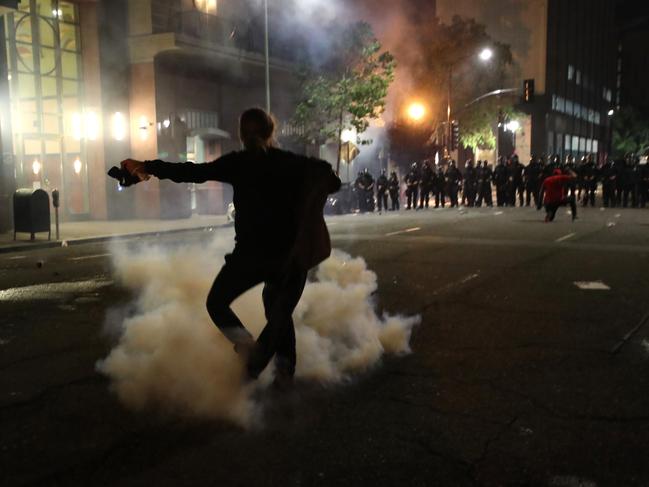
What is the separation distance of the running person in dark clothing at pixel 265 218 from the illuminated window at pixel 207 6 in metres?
19.9

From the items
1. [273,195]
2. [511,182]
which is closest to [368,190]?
[511,182]

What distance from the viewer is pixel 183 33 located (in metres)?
20.2

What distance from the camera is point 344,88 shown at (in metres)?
25.1

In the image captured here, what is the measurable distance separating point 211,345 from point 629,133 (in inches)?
3305

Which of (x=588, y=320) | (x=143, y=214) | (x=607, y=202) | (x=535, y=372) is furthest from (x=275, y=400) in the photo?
(x=607, y=202)

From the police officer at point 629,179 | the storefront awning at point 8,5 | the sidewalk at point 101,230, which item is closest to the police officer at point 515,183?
the police officer at point 629,179

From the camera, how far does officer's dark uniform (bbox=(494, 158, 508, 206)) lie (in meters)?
25.9

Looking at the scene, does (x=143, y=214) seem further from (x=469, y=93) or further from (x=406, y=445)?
(x=469, y=93)

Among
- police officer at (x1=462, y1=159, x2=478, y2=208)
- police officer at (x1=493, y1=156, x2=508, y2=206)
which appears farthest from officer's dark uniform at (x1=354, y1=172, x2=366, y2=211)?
police officer at (x1=493, y1=156, x2=508, y2=206)

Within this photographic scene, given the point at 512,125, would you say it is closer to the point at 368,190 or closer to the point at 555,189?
the point at 368,190

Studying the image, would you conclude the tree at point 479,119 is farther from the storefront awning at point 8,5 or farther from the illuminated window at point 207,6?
the storefront awning at point 8,5

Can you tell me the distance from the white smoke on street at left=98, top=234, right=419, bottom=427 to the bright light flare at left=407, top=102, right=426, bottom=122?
3204 centimetres

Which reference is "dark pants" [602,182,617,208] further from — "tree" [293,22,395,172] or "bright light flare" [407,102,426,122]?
"bright light flare" [407,102,426,122]

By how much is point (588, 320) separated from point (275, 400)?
11.6 ft
